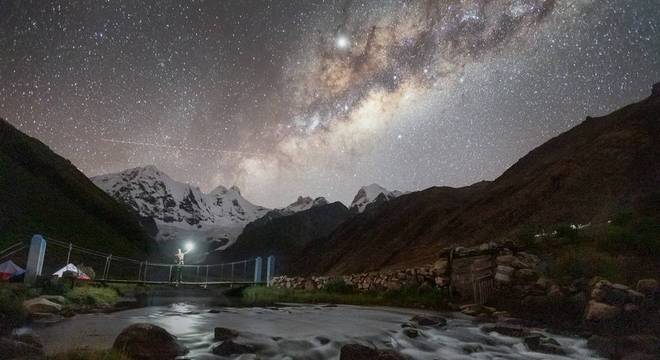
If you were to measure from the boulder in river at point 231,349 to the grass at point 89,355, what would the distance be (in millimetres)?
1955

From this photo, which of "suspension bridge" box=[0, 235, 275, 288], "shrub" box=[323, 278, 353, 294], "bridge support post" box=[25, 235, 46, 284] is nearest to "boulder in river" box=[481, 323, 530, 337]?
"shrub" box=[323, 278, 353, 294]

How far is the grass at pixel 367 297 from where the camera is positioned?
17875 millimetres

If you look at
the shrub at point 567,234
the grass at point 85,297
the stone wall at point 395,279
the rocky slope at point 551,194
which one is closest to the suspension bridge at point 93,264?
the grass at point 85,297

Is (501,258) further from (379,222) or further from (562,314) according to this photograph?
(379,222)

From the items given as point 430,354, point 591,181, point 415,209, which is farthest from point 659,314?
point 415,209

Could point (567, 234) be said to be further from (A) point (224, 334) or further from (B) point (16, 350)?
(B) point (16, 350)

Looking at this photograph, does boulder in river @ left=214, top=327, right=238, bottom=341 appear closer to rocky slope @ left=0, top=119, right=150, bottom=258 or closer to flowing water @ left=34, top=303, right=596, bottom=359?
flowing water @ left=34, top=303, right=596, bottom=359

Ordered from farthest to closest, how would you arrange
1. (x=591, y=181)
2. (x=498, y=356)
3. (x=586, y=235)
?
(x=591, y=181) < (x=586, y=235) < (x=498, y=356)

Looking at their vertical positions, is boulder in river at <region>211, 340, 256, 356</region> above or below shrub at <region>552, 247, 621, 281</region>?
below

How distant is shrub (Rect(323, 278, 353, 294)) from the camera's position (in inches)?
973

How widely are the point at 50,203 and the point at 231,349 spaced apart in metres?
82.3

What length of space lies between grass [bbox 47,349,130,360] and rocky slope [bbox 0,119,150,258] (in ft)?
193

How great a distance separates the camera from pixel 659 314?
948 cm

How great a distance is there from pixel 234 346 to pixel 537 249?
545 inches
